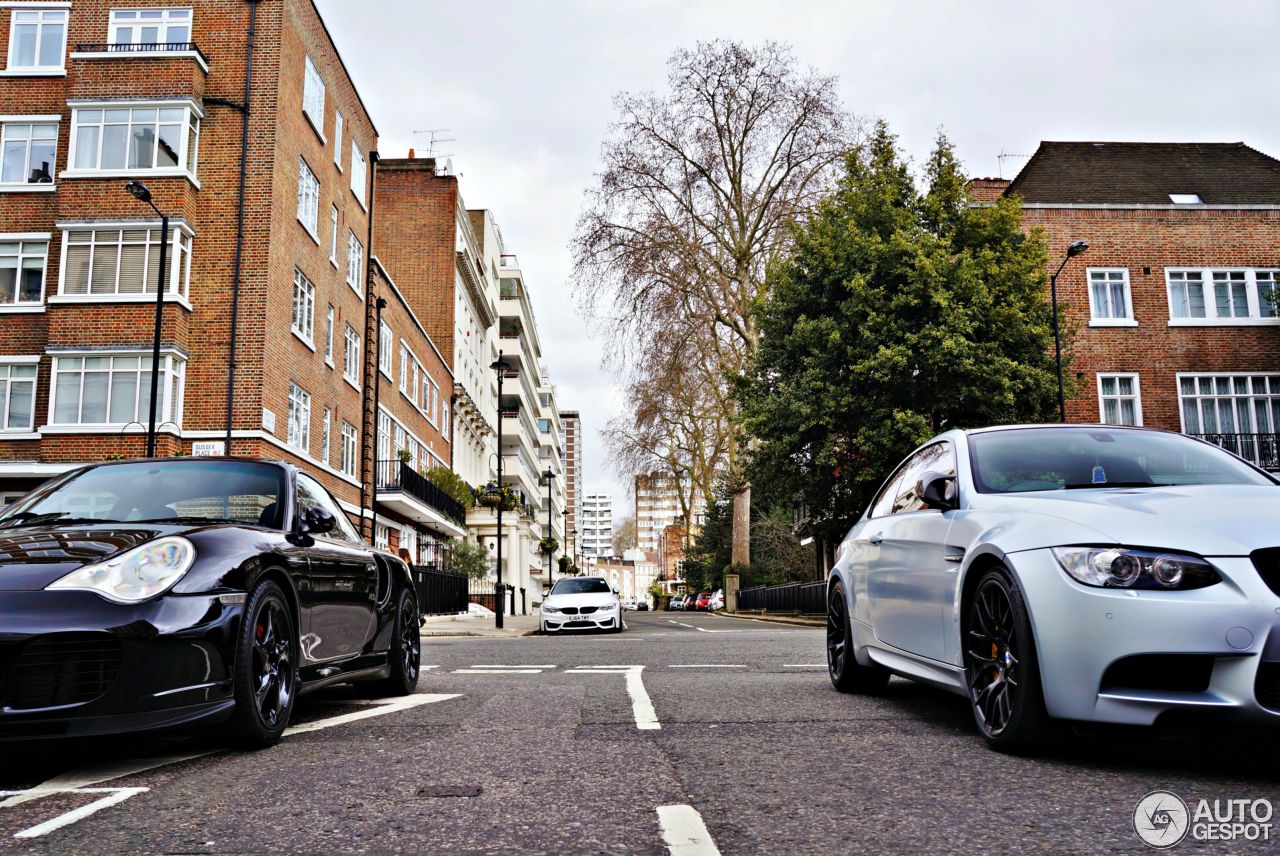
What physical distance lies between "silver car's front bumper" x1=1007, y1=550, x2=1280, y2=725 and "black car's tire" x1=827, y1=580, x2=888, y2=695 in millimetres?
2574

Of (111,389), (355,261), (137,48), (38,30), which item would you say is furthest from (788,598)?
(38,30)

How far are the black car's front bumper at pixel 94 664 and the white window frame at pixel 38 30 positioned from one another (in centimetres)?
2685

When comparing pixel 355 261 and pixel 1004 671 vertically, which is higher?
pixel 355 261

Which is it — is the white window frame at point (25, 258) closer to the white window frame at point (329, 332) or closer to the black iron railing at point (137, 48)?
the black iron railing at point (137, 48)

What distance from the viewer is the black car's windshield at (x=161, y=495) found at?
5.59 metres

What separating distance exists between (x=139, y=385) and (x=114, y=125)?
619 cm

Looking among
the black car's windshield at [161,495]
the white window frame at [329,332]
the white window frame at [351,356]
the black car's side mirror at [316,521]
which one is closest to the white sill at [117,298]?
the white window frame at [329,332]

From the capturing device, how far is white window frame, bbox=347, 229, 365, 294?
3269 cm

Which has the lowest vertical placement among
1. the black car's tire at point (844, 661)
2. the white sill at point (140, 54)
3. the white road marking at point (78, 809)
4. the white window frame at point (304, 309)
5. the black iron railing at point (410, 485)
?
the white road marking at point (78, 809)

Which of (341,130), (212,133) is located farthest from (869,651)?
(341,130)

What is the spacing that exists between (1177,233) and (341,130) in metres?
27.2

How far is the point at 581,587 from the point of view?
2420 cm

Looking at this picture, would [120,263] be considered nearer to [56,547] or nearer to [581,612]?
[581,612]

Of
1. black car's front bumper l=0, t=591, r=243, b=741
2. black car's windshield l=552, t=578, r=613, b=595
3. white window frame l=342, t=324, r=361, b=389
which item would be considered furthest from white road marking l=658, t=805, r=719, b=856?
white window frame l=342, t=324, r=361, b=389
